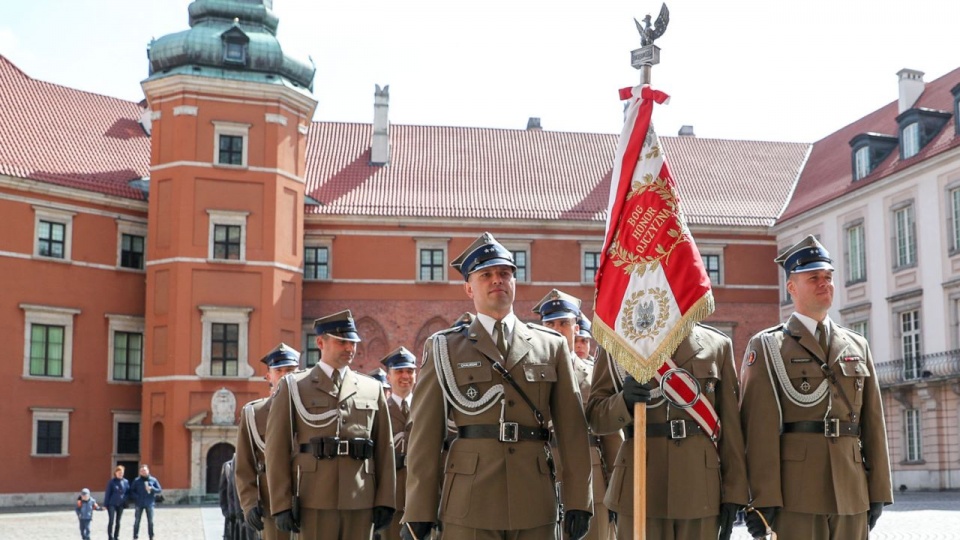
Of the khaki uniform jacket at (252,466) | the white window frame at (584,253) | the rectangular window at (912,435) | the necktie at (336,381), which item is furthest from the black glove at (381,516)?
the white window frame at (584,253)

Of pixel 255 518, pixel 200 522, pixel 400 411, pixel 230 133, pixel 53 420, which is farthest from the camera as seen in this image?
pixel 230 133

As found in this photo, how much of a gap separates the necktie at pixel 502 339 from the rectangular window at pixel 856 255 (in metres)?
34.1

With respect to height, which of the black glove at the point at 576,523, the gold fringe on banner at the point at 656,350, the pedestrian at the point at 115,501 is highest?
the gold fringe on banner at the point at 656,350

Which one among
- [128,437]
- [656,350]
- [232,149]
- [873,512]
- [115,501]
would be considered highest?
[232,149]

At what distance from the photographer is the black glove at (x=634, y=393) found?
19.6 ft

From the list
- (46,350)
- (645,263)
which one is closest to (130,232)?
(46,350)

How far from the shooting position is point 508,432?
5699 mm

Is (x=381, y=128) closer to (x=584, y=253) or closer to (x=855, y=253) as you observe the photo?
(x=584, y=253)

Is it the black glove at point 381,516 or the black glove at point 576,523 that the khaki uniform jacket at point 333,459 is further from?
the black glove at point 576,523

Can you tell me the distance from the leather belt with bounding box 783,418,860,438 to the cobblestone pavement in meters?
11.4

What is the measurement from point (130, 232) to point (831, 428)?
35.1 metres

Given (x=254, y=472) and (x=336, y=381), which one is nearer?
(x=336, y=381)

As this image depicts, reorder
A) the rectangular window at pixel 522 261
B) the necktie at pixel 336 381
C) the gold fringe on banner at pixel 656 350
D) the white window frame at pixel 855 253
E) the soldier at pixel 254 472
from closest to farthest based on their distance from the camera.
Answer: the gold fringe on banner at pixel 656 350 → the necktie at pixel 336 381 → the soldier at pixel 254 472 → the white window frame at pixel 855 253 → the rectangular window at pixel 522 261

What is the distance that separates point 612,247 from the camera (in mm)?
6918
